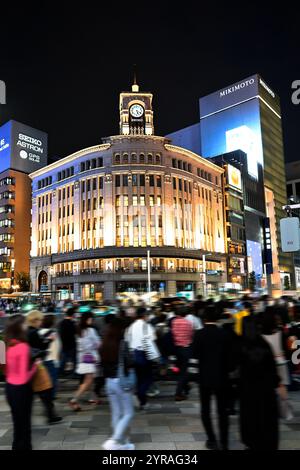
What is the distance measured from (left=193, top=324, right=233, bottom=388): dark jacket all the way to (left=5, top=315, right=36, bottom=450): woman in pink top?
2382 mm

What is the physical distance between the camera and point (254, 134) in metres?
125

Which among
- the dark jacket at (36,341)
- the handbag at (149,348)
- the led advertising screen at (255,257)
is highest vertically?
the led advertising screen at (255,257)

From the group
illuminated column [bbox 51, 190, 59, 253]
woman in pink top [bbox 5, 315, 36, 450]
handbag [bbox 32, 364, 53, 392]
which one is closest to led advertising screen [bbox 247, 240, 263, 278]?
illuminated column [bbox 51, 190, 59, 253]

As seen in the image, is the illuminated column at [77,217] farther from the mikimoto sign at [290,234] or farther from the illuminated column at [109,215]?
the mikimoto sign at [290,234]

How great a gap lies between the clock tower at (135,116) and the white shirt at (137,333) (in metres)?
80.9

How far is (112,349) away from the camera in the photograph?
6.17 m

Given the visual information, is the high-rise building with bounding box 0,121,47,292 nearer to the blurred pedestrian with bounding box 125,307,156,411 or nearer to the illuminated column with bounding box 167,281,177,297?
the illuminated column with bounding box 167,281,177,297

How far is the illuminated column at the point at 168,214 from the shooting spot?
69406 millimetres

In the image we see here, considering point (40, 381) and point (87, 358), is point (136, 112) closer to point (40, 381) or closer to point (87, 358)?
point (87, 358)

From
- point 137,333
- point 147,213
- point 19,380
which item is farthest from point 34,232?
point 19,380

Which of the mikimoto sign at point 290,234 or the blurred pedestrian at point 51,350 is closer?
the blurred pedestrian at point 51,350

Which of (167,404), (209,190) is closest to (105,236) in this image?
(209,190)

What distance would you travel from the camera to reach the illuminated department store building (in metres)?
67.2

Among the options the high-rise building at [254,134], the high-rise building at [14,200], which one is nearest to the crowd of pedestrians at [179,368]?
the high-rise building at [14,200]
